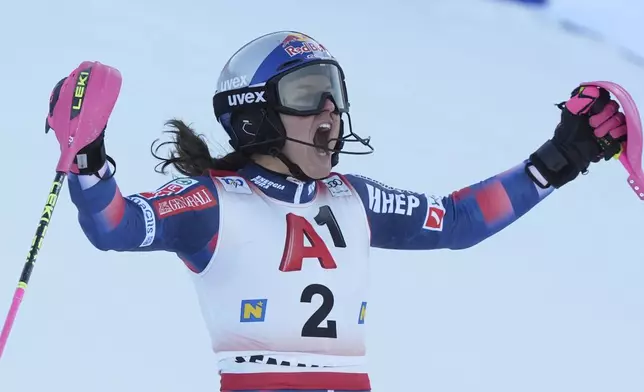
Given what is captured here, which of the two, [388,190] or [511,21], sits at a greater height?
[511,21]

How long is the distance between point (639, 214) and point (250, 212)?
3.07 metres

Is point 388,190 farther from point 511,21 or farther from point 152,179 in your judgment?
point 511,21

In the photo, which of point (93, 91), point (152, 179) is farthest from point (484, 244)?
point (93, 91)

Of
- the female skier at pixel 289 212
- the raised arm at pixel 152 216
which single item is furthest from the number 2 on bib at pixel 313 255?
the raised arm at pixel 152 216

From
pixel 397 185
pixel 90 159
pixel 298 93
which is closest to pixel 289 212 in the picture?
pixel 298 93

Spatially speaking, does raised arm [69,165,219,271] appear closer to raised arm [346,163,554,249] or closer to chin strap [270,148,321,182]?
chin strap [270,148,321,182]

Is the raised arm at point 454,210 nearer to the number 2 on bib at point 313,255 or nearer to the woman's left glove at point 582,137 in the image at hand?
the woman's left glove at point 582,137

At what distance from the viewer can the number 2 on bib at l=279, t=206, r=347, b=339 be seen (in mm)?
3971

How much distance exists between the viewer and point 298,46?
4.25 metres

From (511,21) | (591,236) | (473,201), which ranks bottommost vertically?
(473,201)

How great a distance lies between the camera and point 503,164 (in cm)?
638

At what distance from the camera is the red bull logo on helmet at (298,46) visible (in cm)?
423

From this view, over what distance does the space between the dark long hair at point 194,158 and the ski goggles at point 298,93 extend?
0.63 ft

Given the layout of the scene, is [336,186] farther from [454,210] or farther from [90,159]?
[90,159]
